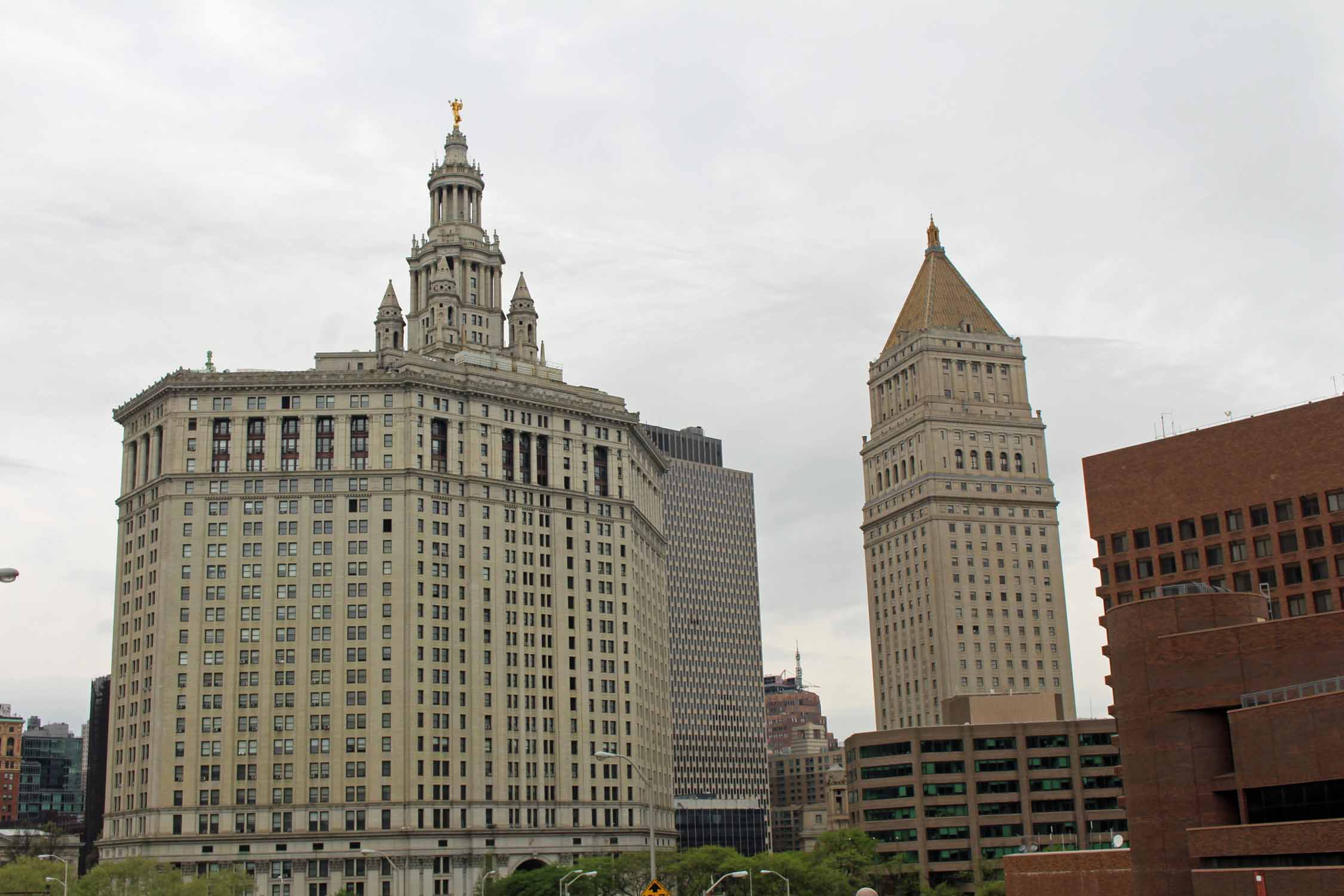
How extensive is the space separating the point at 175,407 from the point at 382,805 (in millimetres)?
54769

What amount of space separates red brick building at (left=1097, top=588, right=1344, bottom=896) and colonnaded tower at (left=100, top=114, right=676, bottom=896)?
106 metres

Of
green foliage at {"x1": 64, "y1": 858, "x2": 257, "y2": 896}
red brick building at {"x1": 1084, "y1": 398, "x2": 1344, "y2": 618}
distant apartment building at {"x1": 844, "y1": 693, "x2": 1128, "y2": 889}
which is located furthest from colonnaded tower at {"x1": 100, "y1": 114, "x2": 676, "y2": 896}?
red brick building at {"x1": 1084, "y1": 398, "x2": 1344, "y2": 618}

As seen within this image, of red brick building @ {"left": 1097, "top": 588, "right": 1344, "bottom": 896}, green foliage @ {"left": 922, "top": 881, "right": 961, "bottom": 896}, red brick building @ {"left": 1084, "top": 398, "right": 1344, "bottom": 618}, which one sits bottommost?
green foliage @ {"left": 922, "top": 881, "right": 961, "bottom": 896}

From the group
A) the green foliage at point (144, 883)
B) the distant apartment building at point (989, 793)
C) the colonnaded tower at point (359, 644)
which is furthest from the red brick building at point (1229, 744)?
the colonnaded tower at point (359, 644)

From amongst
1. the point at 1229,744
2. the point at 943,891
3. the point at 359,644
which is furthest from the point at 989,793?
the point at 1229,744

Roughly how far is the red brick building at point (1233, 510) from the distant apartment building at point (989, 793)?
56529mm

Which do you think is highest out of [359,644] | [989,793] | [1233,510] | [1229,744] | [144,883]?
[1233,510]

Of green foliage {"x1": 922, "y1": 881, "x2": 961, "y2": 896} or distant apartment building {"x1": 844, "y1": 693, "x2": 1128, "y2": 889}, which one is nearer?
green foliage {"x1": 922, "y1": 881, "x2": 961, "y2": 896}

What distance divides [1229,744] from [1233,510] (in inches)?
1820

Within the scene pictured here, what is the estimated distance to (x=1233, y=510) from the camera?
123 meters

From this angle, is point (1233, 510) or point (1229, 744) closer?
point (1229, 744)

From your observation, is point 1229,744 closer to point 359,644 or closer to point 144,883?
point 144,883

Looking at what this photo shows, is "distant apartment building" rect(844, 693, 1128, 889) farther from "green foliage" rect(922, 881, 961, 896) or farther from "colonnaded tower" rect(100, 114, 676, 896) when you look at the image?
"colonnaded tower" rect(100, 114, 676, 896)

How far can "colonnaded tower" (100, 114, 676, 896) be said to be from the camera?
6737 inches
